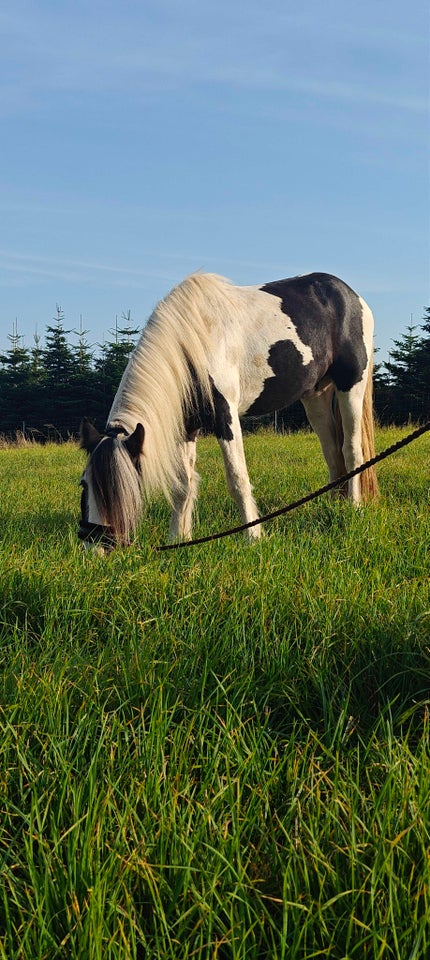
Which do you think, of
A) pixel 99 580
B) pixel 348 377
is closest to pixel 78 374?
pixel 348 377

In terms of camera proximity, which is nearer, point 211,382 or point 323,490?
point 323,490

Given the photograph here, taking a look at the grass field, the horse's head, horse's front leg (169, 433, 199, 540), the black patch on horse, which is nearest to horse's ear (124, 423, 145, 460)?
the horse's head

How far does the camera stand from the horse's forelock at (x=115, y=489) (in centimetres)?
481

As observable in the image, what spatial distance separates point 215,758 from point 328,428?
5.85 metres

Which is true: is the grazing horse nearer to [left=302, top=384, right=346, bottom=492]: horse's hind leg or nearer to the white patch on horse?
the white patch on horse

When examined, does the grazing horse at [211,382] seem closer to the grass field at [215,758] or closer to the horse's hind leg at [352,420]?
the horse's hind leg at [352,420]

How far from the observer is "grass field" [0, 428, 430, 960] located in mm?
1439

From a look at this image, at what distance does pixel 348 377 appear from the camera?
285 inches

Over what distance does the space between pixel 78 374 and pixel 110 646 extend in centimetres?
3762

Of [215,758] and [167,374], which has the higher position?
[167,374]

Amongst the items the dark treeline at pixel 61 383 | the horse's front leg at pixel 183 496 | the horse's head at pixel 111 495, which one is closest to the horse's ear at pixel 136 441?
the horse's head at pixel 111 495

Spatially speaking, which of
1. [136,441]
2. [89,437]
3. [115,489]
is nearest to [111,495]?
[115,489]

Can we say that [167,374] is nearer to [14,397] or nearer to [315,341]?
[315,341]

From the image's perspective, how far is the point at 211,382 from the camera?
18.9ft
